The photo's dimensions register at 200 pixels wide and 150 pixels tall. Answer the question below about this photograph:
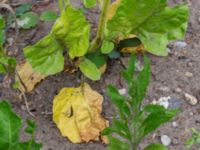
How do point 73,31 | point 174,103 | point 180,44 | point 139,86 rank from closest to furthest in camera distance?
point 139,86 → point 73,31 → point 174,103 → point 180,44

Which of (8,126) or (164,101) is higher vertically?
(8,126)

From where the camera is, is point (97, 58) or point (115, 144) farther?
point (97, 58)

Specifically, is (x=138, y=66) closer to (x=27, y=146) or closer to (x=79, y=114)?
(x=79, y=114)

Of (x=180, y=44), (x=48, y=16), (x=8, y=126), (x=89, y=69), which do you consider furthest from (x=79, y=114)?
(x=8, y=126)

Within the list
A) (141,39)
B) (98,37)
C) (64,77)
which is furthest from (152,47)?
(64,77)

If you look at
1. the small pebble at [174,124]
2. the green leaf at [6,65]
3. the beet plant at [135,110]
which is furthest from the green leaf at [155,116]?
the green leaf at [6,65]

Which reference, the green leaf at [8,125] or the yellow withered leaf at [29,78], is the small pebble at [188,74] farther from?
the green leaf at [8,125]
